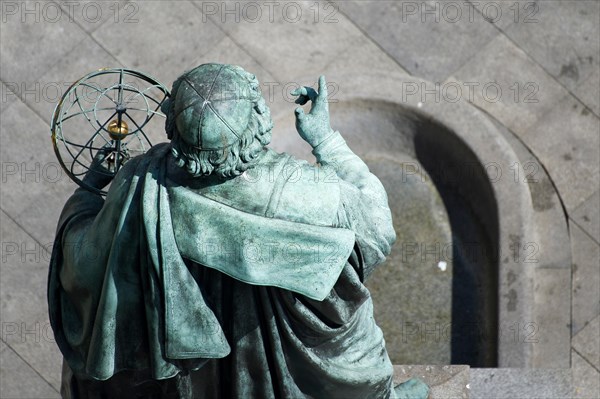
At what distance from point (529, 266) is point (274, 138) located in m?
2.10

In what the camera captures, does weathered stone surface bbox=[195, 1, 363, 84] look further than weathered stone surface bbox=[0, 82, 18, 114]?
Yes

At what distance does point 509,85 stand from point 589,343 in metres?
2.13

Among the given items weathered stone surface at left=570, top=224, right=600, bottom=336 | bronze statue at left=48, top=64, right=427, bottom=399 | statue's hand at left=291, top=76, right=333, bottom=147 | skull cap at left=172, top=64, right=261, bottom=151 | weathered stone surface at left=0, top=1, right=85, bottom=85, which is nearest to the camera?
skull cap at left=172, top=64, right=261, bottom=151

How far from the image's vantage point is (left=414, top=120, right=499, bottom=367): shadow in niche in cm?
983

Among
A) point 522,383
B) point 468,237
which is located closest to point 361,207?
point 522,383

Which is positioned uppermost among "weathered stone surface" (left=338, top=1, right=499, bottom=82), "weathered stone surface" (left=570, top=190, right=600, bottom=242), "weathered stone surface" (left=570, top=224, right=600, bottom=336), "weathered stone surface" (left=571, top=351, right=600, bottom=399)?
"weathered stone surface" (left=338, top=1, right=499, bottom=82)

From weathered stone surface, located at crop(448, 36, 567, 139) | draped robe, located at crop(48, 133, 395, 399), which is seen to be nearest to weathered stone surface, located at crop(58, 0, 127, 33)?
weathered stone surface, located at crop(448, 36, 567, 139)

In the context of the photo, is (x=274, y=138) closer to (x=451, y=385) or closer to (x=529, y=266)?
(x=529, y=266)

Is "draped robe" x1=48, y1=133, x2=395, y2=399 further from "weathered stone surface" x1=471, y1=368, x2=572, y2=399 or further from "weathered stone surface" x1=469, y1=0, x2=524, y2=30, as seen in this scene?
"weathered stone surface" x1=469, y1=0, x2=524, y2=30

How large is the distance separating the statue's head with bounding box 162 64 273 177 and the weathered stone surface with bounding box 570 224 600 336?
192 inches

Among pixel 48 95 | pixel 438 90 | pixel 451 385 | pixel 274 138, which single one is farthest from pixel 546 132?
pixel 48 95

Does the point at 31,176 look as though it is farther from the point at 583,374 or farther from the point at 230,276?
the point at 230,276

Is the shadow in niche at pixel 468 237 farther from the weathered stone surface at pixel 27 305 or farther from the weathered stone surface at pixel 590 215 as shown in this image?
the weathered stone surface at pixel 27 305

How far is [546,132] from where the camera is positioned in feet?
34.3
